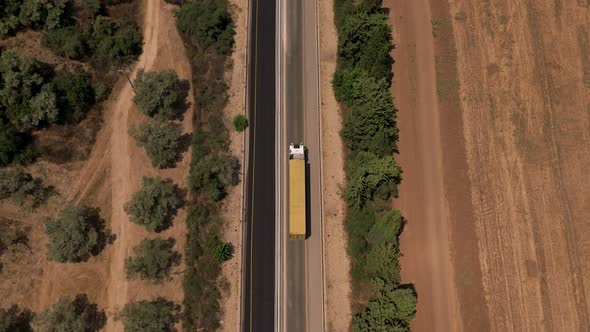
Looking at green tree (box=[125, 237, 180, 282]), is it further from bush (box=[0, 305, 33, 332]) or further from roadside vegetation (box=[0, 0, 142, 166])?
roadside vegetation (box=[0, 0, 142, 166])

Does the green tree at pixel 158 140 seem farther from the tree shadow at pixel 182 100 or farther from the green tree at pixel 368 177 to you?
the green tree at pixel 368 177

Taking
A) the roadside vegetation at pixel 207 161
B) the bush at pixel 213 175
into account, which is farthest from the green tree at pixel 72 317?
the bush at pixel 213 175

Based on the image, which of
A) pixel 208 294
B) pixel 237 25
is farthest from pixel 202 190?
pixel 237 25

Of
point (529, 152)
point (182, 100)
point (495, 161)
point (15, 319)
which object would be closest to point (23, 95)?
point (182, 100)

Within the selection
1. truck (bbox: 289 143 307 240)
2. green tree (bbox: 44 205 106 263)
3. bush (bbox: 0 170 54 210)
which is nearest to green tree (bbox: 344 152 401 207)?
truck (bbox: 289 143 307 240)

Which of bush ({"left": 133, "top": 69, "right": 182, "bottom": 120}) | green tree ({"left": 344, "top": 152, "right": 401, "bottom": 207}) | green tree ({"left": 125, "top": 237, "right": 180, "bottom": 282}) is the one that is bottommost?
green tree ({"left": 125, "top": 237, "right": 180, "bottom": 282})

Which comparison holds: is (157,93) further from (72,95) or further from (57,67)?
(57,67)
